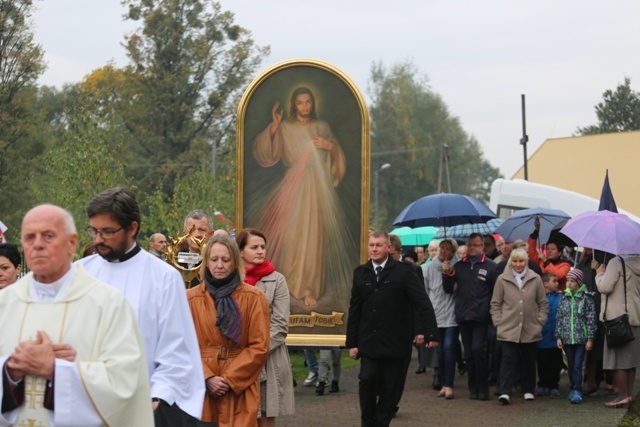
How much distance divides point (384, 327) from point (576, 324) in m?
4.07

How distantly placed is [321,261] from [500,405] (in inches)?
117

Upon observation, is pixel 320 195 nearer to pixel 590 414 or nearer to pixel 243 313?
pixel 590 414

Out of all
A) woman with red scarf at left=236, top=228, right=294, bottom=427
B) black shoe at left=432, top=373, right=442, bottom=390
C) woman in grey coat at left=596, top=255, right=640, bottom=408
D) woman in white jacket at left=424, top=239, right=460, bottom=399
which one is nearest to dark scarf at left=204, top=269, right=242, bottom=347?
woman with red scarf at left=236, top=228, right=294, bottom=427

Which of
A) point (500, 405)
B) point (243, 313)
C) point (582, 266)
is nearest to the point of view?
point (243, 313)

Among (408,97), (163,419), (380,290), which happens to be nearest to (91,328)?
(163,419)

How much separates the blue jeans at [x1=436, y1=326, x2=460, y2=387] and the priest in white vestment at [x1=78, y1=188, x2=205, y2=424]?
31.5ft

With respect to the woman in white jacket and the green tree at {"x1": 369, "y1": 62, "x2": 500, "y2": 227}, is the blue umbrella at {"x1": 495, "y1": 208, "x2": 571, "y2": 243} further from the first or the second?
the green tree at {"x1": 369, "y1": 62, "x2": 500, "y2": 227}

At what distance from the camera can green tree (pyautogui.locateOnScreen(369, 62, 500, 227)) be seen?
84.2 meters

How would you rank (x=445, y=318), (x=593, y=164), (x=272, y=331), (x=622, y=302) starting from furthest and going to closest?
(x=593, y=164) → (x=445, y=318) → (x=622, y=302) → (x=272, y=331)

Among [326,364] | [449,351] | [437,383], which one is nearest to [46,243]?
[449,351]

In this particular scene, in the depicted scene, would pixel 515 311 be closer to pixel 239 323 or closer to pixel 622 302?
pixel 622 302

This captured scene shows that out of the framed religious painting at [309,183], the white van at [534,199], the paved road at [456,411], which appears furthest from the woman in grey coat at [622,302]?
the white van at [534,199]

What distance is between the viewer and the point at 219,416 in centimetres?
824

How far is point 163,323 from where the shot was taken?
6129 millimetres
